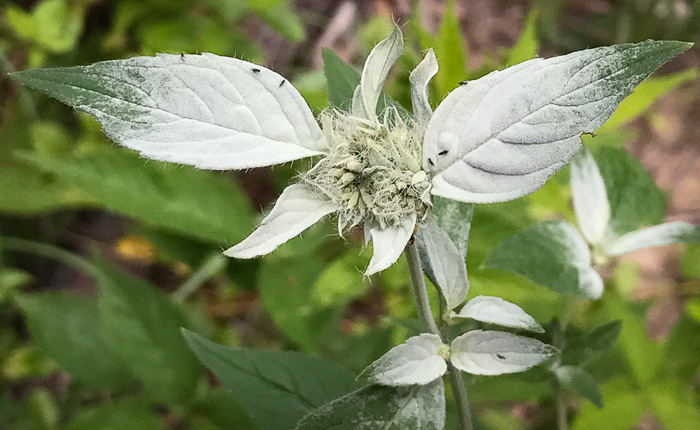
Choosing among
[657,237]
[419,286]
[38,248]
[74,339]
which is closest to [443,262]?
[419,286]

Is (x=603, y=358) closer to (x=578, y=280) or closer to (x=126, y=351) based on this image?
(x=578, y=280)

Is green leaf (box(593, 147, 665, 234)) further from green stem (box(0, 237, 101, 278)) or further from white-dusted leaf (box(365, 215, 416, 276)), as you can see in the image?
green stem (box(0, 237, 101, 278))

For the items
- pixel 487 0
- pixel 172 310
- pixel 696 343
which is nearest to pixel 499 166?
pixel 172 310

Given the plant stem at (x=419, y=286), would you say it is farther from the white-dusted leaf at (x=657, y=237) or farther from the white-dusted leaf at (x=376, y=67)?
the white-dusted leaf at (x=657, y=237)

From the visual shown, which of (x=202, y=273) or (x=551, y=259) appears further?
(x=202, y=273)

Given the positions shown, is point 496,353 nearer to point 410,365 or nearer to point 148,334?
point 410,365

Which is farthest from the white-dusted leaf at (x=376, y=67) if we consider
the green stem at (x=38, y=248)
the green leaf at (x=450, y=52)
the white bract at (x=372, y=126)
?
the green stem at (x=38, y=248)

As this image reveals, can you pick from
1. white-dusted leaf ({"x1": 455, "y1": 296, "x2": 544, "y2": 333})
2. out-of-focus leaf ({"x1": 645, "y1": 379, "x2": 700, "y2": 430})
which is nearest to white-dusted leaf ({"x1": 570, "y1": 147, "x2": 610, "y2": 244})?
white-dusted leaf ({"x1": 455, "y1": 296, "x2": 544, "y2": 333})
